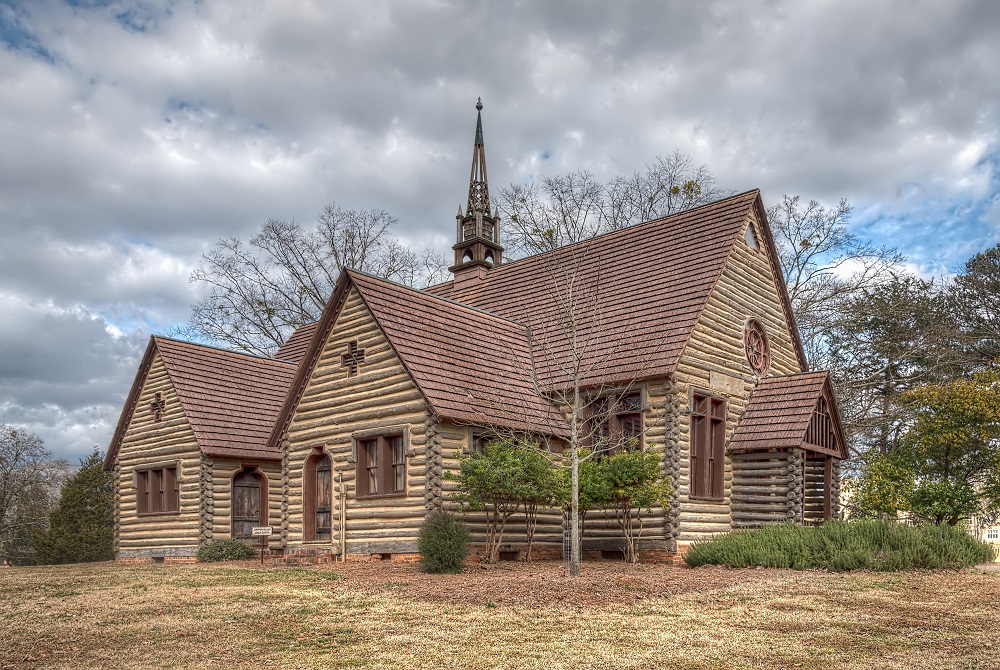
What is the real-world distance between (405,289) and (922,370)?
25.6 metres

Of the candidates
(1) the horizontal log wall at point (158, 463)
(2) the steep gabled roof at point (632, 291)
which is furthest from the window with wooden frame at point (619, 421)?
(1) the horizontal log wall at point (158, 463)

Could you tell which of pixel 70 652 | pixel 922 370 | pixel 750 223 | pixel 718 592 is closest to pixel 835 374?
pixel 922 370

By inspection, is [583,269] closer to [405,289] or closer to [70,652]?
[405,289]

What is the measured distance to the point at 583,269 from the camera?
85.1 ft

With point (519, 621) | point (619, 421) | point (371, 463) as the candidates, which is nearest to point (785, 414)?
point (619, 421)

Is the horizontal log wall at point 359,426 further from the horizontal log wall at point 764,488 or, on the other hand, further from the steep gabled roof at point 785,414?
the horizontal log wall at point 764,488

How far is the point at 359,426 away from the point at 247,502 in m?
7.62

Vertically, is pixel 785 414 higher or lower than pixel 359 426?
higher

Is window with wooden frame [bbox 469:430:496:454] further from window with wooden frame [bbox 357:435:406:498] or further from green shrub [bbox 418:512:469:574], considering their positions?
green shrub [bbox 418:512:469:574]

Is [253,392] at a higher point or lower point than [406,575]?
higher

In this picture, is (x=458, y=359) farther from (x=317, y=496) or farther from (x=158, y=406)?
(x=158, y=406)

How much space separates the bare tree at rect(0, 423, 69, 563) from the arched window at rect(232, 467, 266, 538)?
20.0 metres

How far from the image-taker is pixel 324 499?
22.1 meters

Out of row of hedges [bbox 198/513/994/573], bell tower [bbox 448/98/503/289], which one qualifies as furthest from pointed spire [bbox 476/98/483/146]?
row of hedges [bbox 198/513/994/573]
